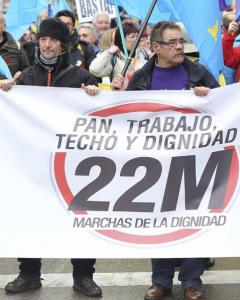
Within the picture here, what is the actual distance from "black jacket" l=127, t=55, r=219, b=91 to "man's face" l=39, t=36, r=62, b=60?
0.56 meters

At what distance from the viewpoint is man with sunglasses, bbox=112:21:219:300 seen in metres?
5.47

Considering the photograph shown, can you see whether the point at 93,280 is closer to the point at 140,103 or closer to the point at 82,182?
the point at 82,182

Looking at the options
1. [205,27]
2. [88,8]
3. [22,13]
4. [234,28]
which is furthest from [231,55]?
[88,8]

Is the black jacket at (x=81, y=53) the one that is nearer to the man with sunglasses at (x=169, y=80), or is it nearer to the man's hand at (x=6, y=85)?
the man with sunglasses at (x=169, y=80)

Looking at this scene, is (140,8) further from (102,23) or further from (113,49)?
(102,23)

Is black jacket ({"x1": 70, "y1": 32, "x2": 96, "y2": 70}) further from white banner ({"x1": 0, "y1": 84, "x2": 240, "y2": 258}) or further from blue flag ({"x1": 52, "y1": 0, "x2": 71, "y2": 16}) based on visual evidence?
white banner ({"x1": 0, "y1": 84, "x2": 240, "y2": 258})

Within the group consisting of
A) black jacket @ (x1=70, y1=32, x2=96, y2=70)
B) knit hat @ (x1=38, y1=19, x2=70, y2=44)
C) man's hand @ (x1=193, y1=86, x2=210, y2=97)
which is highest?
knit hat @ (x1=38, y1=19, x2=70, y2=44)

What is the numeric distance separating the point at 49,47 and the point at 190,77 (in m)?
0.98

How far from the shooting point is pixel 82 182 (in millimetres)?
5332

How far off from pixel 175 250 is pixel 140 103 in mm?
976

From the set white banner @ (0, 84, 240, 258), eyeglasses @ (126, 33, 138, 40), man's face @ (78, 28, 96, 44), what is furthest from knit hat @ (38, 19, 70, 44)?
man's face @ (78, 28, 96, 44)

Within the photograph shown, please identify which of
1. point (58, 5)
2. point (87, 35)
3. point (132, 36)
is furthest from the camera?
point (58, 5)

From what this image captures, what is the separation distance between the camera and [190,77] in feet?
18.3

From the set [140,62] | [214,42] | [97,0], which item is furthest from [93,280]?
[97,0]
